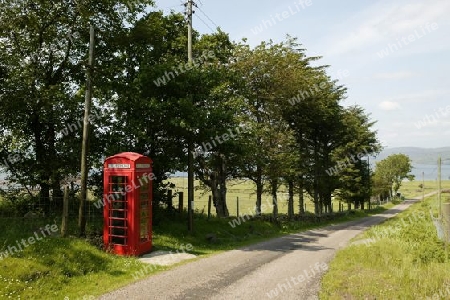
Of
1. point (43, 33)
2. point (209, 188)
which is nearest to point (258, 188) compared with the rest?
point (209, 188)

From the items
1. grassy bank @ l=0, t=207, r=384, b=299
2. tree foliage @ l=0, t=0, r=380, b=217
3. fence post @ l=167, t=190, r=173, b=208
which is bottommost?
grassy bank @ l=0, t=207, r=384, b=299

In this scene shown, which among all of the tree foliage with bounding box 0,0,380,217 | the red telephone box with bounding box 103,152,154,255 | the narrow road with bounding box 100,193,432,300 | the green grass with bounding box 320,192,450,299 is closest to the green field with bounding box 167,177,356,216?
the tree foliage with bounding box 0,0,380,217

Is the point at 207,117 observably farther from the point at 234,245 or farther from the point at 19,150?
the point at 19,150

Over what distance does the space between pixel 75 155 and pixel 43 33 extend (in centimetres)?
631

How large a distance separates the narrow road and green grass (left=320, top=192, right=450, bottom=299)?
2.12 feet

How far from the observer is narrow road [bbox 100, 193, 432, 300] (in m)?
9.46

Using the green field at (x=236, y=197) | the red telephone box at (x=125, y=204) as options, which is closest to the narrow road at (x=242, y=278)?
the red telephone box at (x=125, y=204)

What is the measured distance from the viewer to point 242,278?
1112cm

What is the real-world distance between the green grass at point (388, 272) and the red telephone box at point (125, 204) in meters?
7.12

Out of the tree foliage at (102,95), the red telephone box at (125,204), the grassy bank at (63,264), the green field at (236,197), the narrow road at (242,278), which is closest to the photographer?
the grassy bank at (63,264)

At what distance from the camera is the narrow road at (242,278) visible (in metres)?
9.46

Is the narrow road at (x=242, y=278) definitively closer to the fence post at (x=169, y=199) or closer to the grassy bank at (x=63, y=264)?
the grassy bank at (x=63, y=264)

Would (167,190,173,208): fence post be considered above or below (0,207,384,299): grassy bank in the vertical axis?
above

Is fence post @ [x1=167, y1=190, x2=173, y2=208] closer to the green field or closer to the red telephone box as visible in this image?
the green field
